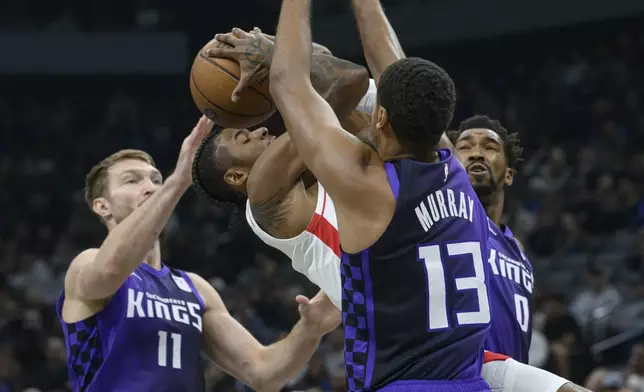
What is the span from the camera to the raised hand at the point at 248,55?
3729 millimetres

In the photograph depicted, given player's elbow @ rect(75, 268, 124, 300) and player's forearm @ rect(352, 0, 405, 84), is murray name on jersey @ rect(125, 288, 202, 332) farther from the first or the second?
player's forearm @ rect(352, 0, 405, 84)

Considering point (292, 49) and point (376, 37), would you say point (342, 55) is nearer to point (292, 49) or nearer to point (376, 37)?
point (376, 37)

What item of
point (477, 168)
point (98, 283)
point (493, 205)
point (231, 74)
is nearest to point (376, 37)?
point (231, 74)

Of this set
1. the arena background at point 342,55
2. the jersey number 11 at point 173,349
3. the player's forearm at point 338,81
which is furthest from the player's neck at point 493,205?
the arena background at point 342,55

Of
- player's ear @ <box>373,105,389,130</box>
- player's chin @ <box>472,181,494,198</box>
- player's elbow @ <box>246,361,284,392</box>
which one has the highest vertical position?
player's ear @ <box>373,105,389,130</box>

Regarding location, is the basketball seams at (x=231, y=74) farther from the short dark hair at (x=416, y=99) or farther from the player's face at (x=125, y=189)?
the player's face at (x=125, y=189)

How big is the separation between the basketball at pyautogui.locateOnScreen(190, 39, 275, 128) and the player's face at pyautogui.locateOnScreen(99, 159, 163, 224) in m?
1.52

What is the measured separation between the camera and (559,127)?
49.3 feet

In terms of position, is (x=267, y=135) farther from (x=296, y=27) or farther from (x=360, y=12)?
(x=296, y=27)

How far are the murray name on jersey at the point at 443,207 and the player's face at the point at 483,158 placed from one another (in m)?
1.61

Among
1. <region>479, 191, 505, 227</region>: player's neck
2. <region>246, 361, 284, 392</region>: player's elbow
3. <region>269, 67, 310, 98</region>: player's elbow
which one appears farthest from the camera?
<region>246, 361, 284, 392</region>: player's elbow

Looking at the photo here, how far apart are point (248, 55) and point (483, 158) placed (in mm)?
1810

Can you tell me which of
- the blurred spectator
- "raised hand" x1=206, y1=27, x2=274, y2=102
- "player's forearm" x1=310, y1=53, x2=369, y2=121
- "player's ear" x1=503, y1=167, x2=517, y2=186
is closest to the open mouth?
"player's ear" x1=503, y1=167, x2=517, y2=186

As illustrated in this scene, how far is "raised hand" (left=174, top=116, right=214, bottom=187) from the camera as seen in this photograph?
477cm
